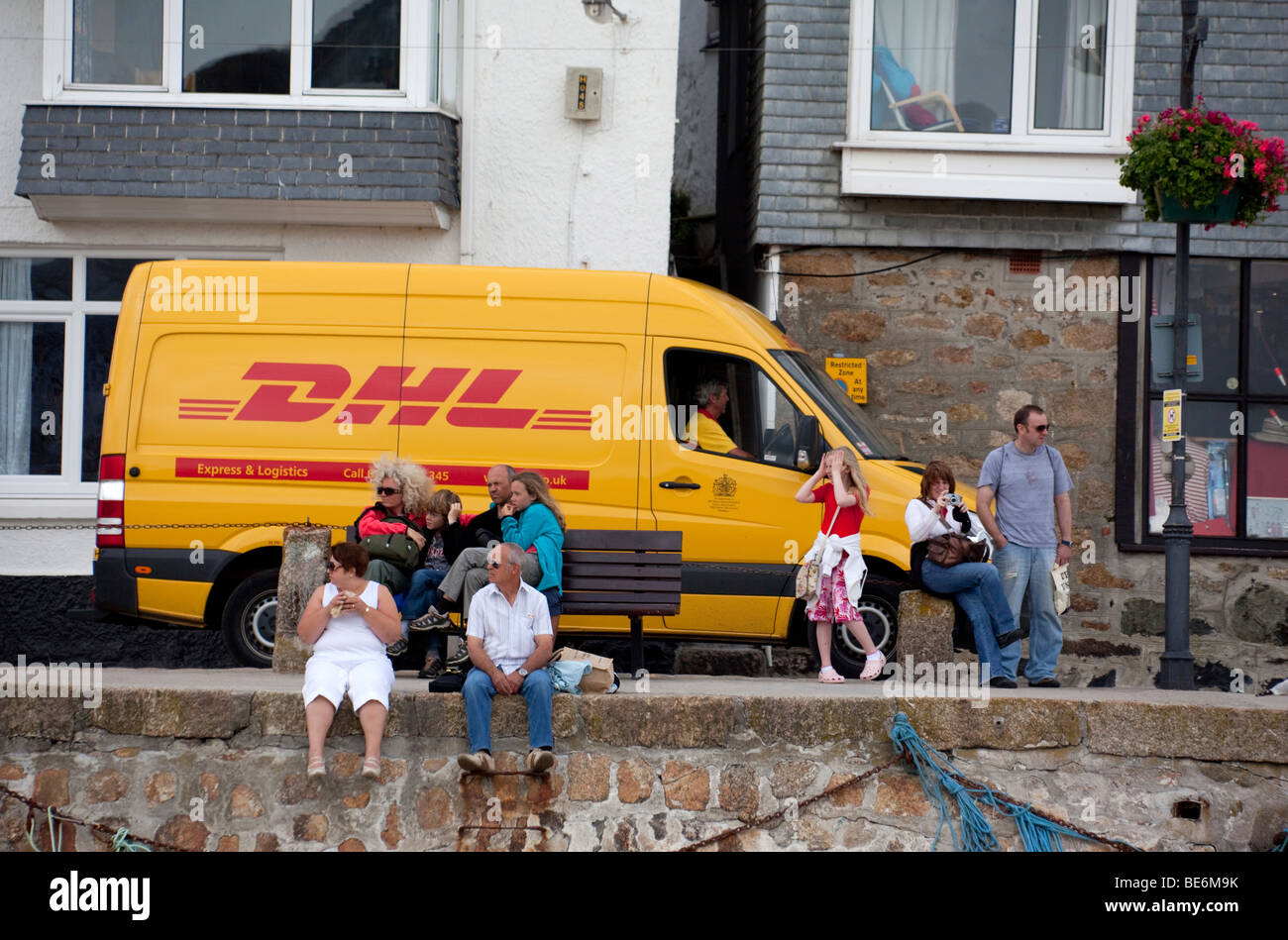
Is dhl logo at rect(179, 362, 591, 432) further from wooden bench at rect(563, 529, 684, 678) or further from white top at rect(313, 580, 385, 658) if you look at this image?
white top at rect(313, 580, 385, 658)

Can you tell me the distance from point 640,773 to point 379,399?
341 cm

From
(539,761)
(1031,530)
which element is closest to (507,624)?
(539,761)

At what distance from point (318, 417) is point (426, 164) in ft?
10.0

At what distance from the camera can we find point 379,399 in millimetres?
9492

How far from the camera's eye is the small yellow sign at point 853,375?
1220cm

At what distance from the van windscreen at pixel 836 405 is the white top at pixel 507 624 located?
9.07ft

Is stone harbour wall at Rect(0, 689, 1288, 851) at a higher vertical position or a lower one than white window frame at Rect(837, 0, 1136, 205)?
lower

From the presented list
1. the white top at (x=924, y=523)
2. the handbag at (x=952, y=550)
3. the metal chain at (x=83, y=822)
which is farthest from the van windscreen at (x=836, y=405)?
the metal chain at (x=83, y=822)

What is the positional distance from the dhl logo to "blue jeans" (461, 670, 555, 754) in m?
2.65

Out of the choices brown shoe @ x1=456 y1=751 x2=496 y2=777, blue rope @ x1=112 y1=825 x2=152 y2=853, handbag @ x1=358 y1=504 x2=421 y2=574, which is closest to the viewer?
brown shoe @ x1=456 y1=751 x2=496 y2=777

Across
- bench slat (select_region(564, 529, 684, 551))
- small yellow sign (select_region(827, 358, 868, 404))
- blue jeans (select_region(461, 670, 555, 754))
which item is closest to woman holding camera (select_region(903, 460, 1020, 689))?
bench slat (select_region(564, 529, 684, 551))

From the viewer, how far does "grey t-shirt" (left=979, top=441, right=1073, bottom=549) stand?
9.12 meters

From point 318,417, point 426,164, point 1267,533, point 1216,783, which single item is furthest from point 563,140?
point 1216,783

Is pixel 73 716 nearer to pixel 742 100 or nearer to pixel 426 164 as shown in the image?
pixel 426 164
